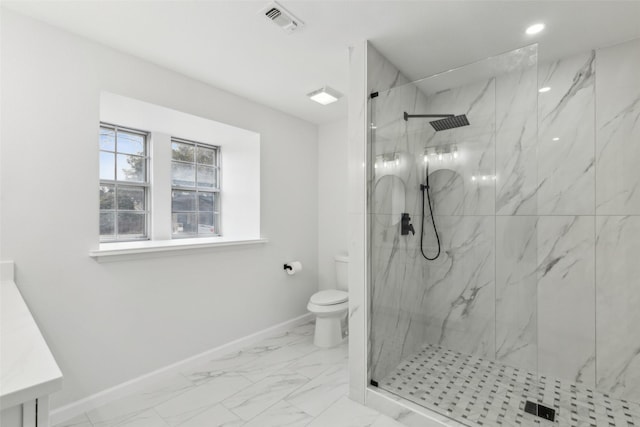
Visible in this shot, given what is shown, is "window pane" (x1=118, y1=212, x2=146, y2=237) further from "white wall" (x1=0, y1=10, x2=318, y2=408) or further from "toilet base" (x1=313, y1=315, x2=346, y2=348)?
"toilet base" (x1=313, y1=315, x2=346, y2=348)

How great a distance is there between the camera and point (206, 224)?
317 cm

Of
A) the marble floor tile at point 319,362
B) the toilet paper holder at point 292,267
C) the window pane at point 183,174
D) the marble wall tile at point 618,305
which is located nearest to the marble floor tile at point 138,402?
the marble floor tile at point 319,362

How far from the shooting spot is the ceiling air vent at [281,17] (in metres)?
1.58

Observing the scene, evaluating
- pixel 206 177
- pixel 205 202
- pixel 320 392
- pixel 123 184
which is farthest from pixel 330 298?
pixel 123 184

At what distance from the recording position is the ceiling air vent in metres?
1.58

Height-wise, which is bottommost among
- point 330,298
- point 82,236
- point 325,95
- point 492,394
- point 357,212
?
point 492,394

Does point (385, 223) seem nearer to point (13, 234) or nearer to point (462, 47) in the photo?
point (462, 47)

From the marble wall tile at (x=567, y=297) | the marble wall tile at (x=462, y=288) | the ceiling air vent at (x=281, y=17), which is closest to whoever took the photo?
the ceiling air vent at (x=281, y=17)

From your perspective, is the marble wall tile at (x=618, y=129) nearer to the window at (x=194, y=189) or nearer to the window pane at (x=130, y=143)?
the window at (x=194, y=189)

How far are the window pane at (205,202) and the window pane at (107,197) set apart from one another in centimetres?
79

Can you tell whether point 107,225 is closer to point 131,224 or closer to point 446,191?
point 131,224

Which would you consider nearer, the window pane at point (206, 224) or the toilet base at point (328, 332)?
the toilet base at point (328, 332)

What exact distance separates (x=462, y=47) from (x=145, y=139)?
2.65m

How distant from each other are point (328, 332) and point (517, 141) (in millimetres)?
2120
